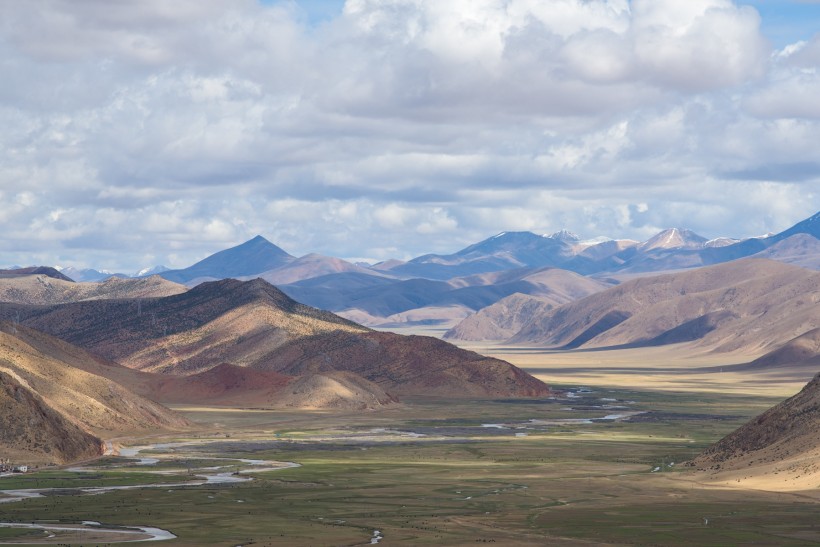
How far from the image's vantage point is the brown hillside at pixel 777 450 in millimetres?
116250

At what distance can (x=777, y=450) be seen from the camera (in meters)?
125

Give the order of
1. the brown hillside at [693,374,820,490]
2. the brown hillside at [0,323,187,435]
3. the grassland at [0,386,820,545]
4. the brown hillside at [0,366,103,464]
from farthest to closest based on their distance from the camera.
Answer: the brown hillside at [0,323,187,435], the brown hillside at [0,366,103,464], the brown hillside at [693,374,820,490], the grassland at [0,386,820,545]

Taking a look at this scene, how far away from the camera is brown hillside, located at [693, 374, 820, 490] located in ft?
381

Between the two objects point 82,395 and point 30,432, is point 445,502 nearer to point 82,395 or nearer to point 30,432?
point 30,432

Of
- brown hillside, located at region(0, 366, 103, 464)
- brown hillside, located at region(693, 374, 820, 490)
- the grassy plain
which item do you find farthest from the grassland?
brown hillside, located at region(0, 366, 103, 464)

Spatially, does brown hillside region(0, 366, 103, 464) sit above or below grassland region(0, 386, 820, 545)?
above

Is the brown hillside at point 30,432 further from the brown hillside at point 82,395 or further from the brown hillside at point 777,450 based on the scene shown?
the brown hillside at point 777,450

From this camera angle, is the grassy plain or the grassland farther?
the grassland

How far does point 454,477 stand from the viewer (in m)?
130

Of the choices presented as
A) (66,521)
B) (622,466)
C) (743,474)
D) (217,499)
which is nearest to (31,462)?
(217,499)

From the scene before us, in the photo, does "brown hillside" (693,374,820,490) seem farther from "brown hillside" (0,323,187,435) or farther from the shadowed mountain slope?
"brown hillside" (0,323,187,435)

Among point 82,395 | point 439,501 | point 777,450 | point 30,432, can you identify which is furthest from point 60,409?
point 777,450

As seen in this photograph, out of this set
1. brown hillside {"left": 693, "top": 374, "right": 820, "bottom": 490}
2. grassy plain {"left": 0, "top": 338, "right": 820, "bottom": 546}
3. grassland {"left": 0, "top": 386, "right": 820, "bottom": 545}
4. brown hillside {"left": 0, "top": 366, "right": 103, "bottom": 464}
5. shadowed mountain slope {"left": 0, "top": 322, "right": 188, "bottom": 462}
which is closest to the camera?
grassy plain {"left": 0, "top": 338, "right": 820, "bottom": 546}

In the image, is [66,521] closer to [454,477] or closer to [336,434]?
[454,477]
